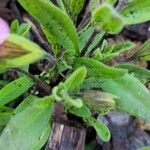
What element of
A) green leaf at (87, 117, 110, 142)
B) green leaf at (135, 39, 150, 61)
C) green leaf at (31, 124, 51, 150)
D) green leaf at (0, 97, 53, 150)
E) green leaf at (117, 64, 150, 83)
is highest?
green leaf at (135, 39, 150, 61)

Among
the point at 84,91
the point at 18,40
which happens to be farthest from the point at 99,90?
the point at 18,40

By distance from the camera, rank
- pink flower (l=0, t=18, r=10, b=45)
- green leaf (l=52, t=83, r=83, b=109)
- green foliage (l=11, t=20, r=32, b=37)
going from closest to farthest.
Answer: pink flower (l=0, t=18, r=10, b=45) < green leaf (l=52, t=83, r=83, b=109) < green foliage (l=11, t=20, r=32, b=37)

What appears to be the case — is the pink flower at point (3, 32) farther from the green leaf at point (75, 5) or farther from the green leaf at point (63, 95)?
the green leaf at point (75, 5)

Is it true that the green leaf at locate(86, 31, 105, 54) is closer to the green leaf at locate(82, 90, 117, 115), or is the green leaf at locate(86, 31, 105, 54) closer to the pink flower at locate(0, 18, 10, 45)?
the green leaf at locate(82, 90, 117, 115)

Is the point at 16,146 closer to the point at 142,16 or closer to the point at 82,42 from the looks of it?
the point at 82,42

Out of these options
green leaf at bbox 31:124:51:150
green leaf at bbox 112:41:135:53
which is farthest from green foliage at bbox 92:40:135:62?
green leaf at bbox 31:124:51:150

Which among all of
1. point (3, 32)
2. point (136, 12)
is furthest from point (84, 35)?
point (3, 32)

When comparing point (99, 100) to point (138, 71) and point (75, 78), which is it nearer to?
point (75, 78)

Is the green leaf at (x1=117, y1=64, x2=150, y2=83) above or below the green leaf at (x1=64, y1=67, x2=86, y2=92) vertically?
below
